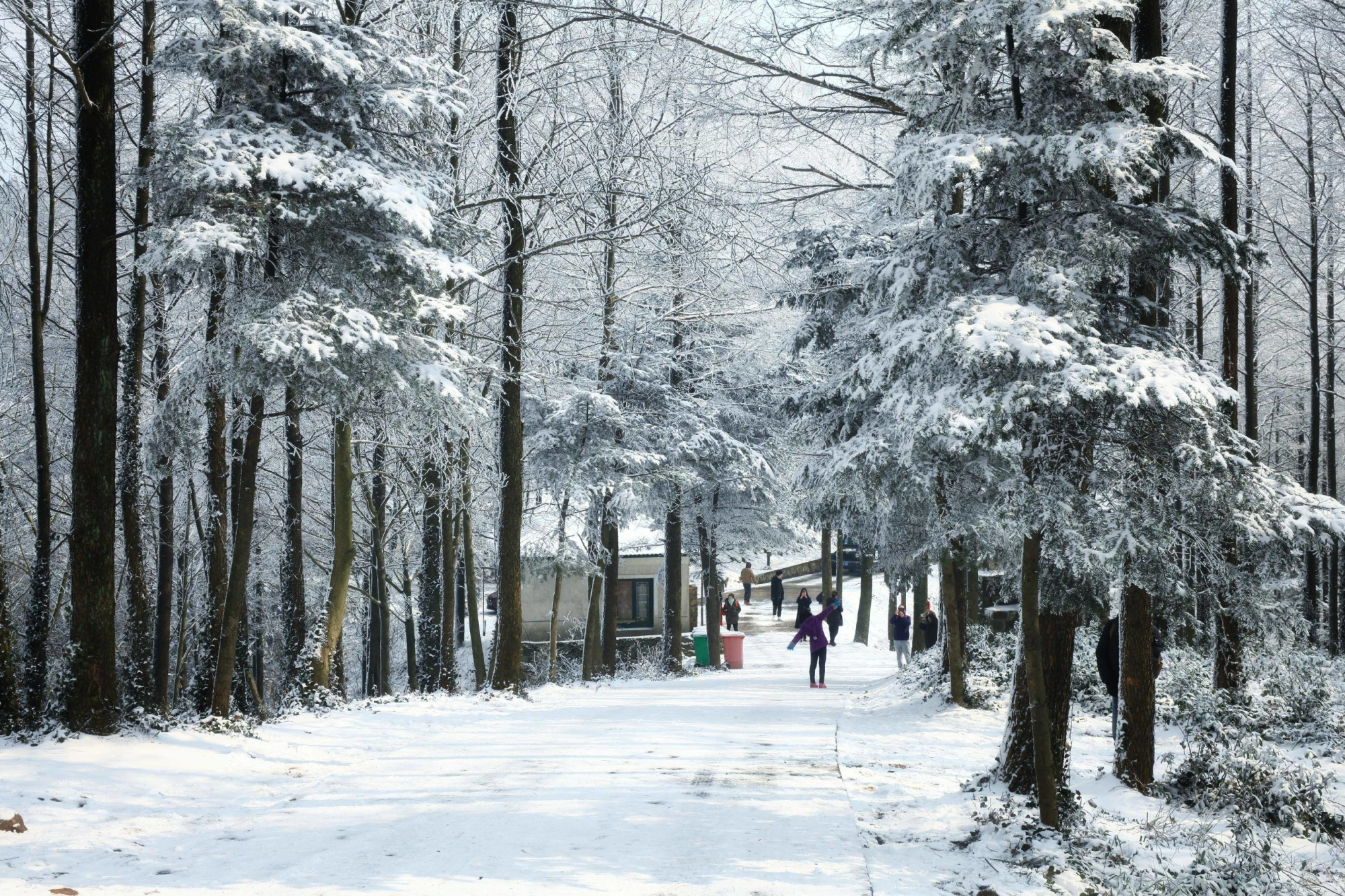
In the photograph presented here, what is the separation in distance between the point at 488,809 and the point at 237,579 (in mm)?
4848

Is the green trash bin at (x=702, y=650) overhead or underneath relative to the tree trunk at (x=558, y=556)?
underneath

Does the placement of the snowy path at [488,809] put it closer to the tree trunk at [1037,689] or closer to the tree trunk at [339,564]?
the tree trunk at [1037,689]

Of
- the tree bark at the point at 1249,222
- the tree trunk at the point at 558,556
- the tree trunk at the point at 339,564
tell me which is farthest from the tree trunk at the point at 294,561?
the tree bark at the point at 1249,222

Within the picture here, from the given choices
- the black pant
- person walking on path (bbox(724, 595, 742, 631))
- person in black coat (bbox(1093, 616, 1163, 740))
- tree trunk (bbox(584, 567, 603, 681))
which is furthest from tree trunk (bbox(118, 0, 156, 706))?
person walking on path (bbox(724, 595, 742, 631))

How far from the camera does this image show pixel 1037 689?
6.54m

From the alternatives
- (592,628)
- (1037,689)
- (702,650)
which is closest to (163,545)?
(592,628)

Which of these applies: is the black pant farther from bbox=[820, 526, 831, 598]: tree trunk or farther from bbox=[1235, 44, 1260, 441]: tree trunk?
bbox=[820, 526, 831, 598]: tree trunk

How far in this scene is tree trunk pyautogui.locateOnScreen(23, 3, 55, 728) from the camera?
892 cm

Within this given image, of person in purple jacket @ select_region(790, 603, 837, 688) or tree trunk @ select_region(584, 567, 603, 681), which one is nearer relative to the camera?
person in purple jacket @ select_region(790, 603, 837, 688)

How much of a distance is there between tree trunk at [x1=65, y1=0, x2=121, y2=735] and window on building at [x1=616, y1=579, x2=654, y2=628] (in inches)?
1158

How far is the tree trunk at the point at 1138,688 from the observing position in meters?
8.61

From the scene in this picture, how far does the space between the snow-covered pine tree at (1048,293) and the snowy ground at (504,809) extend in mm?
1581

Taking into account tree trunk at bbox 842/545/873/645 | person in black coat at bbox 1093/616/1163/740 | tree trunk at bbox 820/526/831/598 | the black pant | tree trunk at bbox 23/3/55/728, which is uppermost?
tree trunk at bbox 23/3/55/728

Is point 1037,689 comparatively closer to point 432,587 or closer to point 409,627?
point 432,587
